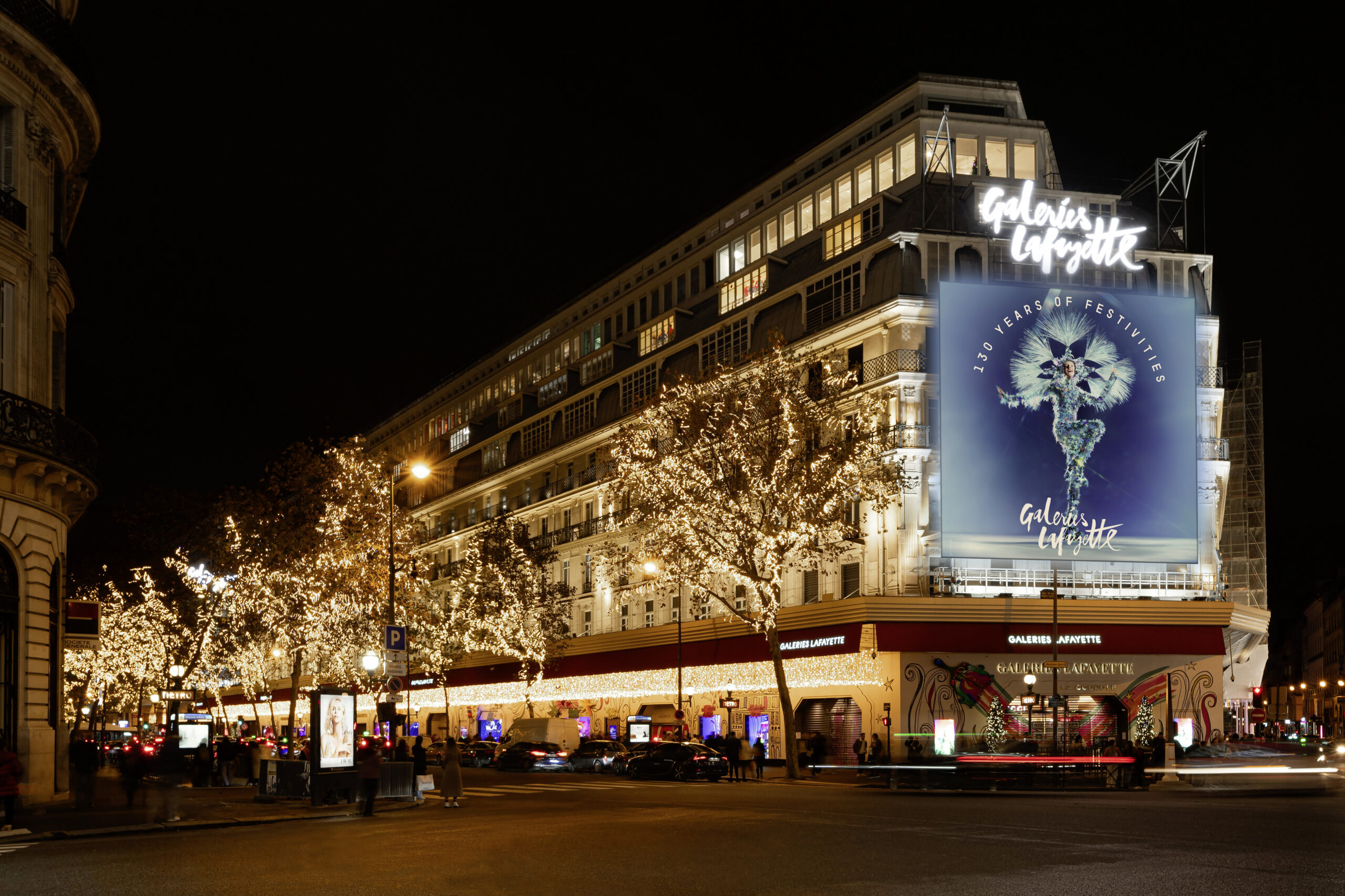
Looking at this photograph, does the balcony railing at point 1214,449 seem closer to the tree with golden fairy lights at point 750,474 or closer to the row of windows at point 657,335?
the tree with golden fairy lights at point 750,474

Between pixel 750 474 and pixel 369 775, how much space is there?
1874 centimetres

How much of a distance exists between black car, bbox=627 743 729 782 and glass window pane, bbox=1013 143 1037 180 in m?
26.0

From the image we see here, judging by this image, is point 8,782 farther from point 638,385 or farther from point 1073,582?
point 638,385

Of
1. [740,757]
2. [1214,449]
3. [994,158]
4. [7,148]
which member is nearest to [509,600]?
[740,757]

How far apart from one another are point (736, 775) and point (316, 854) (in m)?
27.9

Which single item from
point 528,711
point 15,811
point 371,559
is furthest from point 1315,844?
point 528,711

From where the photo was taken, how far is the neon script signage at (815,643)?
162 ft

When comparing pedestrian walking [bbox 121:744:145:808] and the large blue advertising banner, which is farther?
the large blue advertising banner

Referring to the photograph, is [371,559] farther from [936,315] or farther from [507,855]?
[507,855]

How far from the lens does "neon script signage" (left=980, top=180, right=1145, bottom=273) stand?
50938 mm

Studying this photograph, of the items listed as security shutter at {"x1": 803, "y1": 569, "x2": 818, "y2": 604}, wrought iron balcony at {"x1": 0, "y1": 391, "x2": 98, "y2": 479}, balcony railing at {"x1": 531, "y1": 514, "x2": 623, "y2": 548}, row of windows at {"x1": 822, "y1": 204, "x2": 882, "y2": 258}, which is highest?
row of windows at {"x1": 822, "y1": 204, "x2": 882, "y2": 258}

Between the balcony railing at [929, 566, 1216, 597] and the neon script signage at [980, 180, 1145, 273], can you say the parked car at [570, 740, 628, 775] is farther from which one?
the neon script signage at [980, 180, 1145, 273]

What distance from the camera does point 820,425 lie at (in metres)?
43.8

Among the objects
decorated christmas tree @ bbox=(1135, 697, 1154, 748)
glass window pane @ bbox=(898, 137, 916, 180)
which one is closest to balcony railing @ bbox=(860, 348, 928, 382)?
glass window pane @ bbox=(898, 137, 916, 180)
